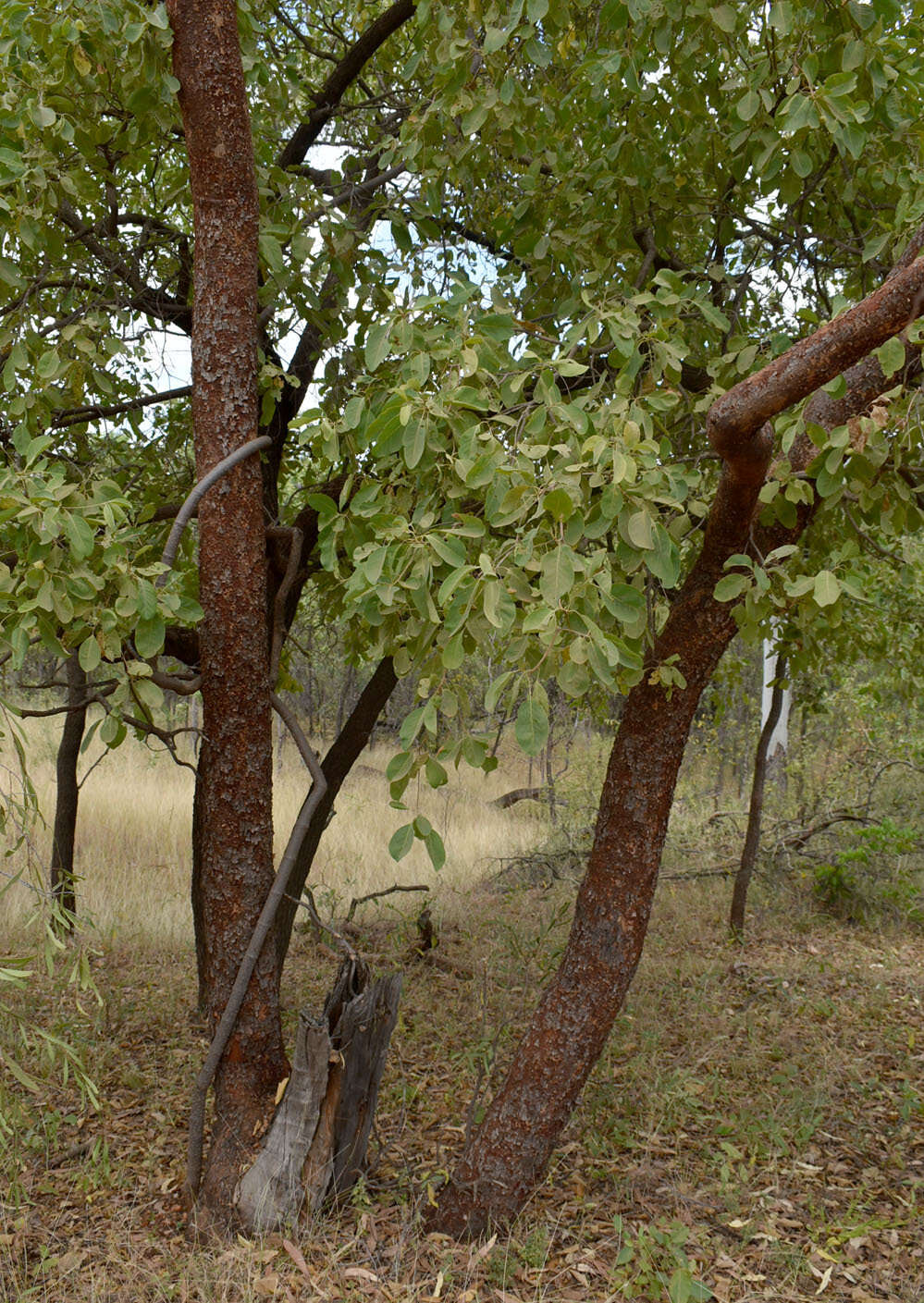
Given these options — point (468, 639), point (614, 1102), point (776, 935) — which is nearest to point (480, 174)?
point (468, 639)

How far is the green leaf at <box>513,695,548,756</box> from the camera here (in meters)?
1.93

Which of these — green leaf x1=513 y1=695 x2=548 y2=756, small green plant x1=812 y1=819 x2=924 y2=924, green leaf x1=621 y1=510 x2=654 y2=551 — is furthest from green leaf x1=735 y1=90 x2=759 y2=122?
small green plant x1=812 y1=819 x2=924 y2=924

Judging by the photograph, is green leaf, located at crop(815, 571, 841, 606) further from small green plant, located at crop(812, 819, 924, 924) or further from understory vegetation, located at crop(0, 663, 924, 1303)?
small green plant, located at crop(812, 819, 924, 924)

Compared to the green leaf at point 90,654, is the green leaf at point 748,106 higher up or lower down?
higher up

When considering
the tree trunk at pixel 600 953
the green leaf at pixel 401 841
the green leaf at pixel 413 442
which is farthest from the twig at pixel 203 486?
the tree trunk at pixel 600 953

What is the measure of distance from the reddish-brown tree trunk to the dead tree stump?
12cm

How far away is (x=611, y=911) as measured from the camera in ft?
10.1

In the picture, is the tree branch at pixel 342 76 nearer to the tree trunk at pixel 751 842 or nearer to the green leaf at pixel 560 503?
the green leaf at pixel 560 503

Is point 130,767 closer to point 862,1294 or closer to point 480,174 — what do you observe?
point 480,174

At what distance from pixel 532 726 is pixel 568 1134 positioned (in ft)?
8.14

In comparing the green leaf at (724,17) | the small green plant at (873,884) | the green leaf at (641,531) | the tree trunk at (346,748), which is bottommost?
the small green plant at (873,884)

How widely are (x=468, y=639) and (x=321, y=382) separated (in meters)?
2.26

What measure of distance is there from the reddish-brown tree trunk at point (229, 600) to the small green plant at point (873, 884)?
201 inches

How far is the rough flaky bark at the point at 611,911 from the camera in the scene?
300 cm
